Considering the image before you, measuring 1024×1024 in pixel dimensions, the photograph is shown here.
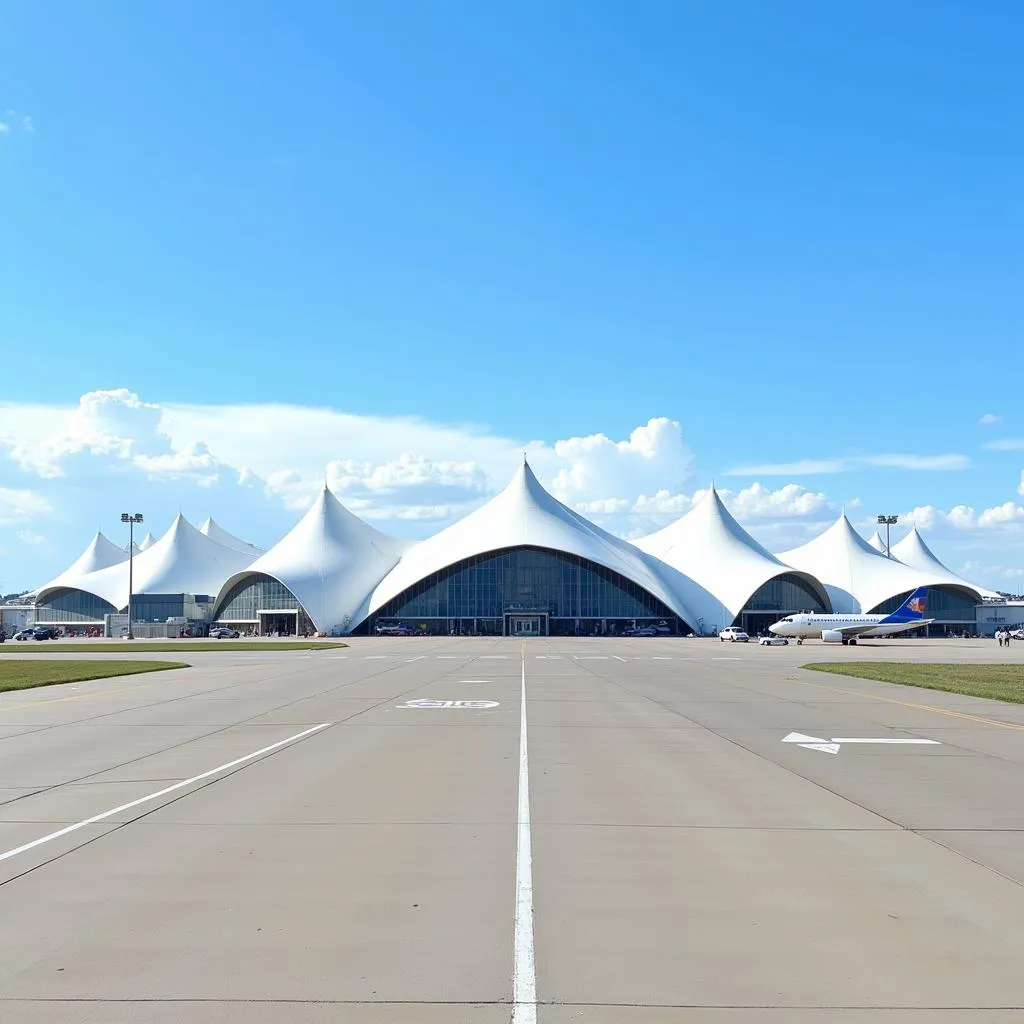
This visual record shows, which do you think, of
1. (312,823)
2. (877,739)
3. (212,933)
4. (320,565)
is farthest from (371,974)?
(320,565)

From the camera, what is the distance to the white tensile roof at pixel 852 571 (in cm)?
11256

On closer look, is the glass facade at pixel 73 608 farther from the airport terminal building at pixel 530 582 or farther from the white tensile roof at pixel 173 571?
the airport terminal building at pixel 530 582

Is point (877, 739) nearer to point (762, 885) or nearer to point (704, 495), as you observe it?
point (762, 885)

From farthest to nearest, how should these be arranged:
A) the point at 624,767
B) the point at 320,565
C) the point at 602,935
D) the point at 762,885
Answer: the point at 320,565 < the point at 624,767 < the point at 762,885 < the point at 602,935

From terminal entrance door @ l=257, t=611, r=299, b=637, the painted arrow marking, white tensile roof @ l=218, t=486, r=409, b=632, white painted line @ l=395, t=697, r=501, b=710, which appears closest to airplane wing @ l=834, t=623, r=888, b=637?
white tensile roof @ l=218, t=486, r=409, b=632

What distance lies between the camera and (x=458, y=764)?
13.3 meters

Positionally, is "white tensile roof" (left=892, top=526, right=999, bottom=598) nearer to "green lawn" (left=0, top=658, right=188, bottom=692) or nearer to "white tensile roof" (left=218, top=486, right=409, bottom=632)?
"white tensile roof" (left=218, top=486, right=409, bottom=632)

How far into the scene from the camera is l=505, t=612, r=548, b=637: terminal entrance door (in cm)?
10681

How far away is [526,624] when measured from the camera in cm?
10781

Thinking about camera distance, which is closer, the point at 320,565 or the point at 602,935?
the point at 602,935

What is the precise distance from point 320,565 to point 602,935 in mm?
104141

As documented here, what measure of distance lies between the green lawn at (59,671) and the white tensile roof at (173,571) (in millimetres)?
81673

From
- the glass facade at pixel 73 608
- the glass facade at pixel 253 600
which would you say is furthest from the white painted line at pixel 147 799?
the glass facade at pixel 73 608

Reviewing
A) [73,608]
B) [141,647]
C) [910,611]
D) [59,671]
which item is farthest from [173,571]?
[59,671]
